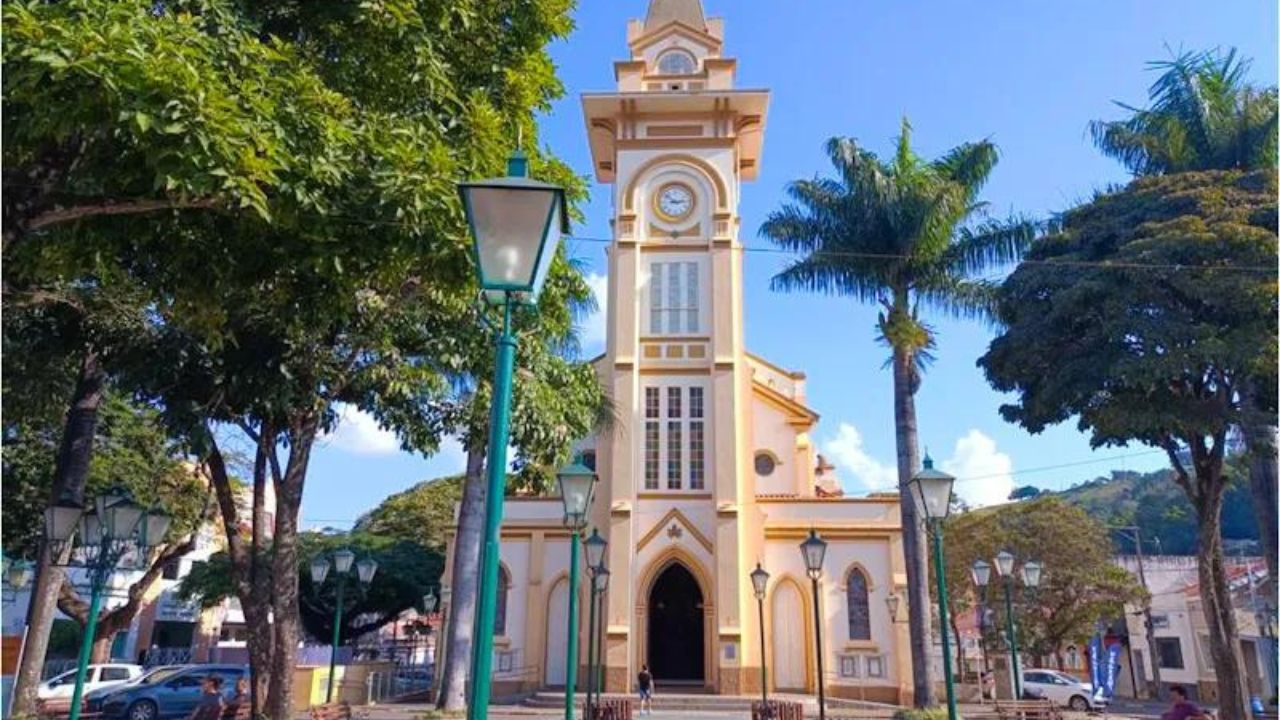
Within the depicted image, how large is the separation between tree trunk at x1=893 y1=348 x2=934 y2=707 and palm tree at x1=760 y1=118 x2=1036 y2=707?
23 mm

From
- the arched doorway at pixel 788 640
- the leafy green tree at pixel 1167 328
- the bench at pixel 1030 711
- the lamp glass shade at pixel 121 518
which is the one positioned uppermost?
the leafy green tree at pixel 1167 328

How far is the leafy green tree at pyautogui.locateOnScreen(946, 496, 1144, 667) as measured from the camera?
3462 cm

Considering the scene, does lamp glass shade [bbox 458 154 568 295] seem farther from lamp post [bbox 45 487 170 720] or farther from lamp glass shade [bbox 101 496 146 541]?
lamp glass shade [bbox 101 496 146 541]

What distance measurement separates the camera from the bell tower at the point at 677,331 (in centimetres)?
2423

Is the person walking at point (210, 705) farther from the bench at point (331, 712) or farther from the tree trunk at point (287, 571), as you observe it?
the tree trunk at point (287, 571)

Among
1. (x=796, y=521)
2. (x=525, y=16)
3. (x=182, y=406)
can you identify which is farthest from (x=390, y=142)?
(x=796, y=521)

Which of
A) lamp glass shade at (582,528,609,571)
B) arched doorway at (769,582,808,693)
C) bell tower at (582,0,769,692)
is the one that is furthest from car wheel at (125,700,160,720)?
arched doorway at (769,582,808,693)

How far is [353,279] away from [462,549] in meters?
12.3

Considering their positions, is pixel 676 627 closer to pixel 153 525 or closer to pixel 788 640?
pixel 788 640

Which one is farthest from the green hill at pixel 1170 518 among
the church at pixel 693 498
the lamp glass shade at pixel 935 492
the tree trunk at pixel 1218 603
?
the lamp glass shade at pixel 935 492

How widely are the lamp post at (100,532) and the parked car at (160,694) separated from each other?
10522 mm

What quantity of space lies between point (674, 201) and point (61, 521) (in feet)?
63.6

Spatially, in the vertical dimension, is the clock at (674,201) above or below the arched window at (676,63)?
below

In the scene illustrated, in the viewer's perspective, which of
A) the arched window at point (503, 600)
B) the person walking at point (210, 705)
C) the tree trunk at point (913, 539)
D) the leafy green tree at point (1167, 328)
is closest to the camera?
the leafy green tree at point (1167, 328)
